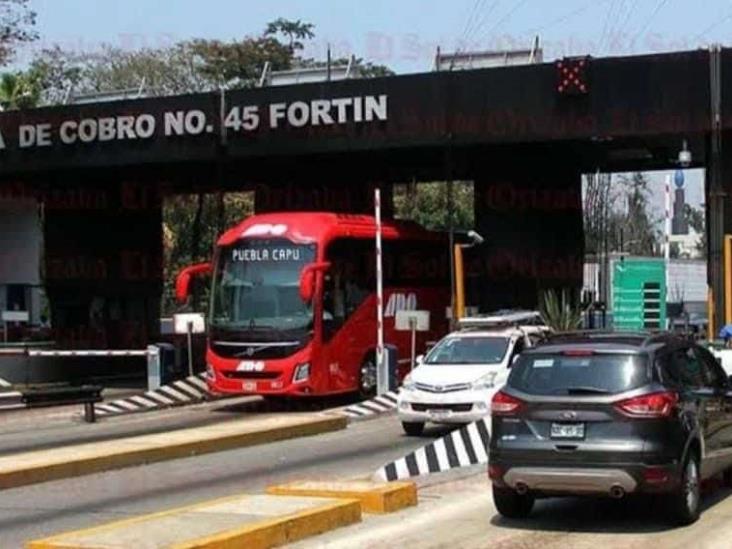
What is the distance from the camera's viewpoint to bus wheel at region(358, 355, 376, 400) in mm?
27719

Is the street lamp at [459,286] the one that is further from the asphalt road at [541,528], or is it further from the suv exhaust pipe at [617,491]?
the suv exhaust pipe at [617,491]

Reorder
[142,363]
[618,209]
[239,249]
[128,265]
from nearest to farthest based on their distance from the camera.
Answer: [239,249]
[142,363]
[128,265]
[618,209]

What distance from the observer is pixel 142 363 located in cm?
3731

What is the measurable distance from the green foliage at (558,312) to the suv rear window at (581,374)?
15.4 m

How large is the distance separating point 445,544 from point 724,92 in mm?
17777

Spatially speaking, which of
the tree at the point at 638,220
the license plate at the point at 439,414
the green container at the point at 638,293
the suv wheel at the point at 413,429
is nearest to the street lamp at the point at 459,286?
the suv wheel at the point at 413,429

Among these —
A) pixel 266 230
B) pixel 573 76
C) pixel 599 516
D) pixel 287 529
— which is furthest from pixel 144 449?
pixel 573 76

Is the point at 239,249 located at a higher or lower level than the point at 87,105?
lower

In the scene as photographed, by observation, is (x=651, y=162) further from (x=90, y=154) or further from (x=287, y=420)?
(x=287, y=420)

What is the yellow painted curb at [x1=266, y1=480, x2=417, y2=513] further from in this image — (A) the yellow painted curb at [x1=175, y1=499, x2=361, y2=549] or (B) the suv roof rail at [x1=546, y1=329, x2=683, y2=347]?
(B) the suv roof rail at [x1=546, y1=329, x2=683, y2=347]

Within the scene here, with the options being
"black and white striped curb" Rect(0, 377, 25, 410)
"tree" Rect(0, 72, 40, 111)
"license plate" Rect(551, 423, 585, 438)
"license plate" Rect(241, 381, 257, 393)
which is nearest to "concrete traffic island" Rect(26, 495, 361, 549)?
"license plate" Rect(551, 423, 585, 438)

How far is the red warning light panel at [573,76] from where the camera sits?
91.1 ft

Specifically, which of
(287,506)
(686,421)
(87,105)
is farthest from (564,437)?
(87,105)

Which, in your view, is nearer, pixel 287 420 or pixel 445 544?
pixel 445 544
